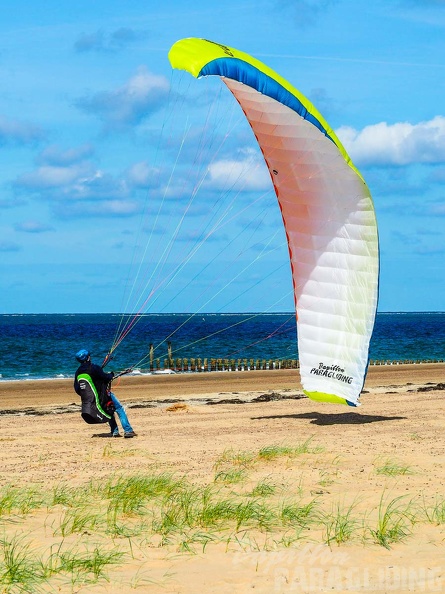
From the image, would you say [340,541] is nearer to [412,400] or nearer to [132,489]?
[132,489]

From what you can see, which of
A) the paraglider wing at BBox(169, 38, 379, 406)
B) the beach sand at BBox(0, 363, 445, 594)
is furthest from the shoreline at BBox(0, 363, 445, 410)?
the paraglider wing at BBox(169, 38, 379, 406)

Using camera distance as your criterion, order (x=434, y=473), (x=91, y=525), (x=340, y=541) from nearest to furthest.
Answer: (x=340, y=541) → (x=91, y=525) → (x=434, y=473)

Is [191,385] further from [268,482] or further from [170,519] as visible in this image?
[170,519]

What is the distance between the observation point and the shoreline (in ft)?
91.2

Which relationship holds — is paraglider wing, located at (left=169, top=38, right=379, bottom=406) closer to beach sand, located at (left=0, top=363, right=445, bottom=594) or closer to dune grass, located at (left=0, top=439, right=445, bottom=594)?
beach sand, located at (left=0, top=363, right=445, bottom=594)

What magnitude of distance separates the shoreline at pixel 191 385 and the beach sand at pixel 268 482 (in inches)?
234

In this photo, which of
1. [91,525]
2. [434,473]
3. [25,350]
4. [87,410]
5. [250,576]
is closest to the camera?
[250,576]

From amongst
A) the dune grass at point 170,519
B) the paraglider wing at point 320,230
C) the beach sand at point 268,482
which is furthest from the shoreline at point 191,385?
the dune grass at point 170,519

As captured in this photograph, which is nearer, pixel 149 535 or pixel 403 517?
pixel 149 535

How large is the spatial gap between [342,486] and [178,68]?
7.18 m

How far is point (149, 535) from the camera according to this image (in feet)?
24.9

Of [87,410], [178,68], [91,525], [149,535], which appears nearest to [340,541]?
[149,535]

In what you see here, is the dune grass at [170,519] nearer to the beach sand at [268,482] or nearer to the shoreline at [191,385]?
the beach sand at [268,482]

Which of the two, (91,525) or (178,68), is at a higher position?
(178,68)
